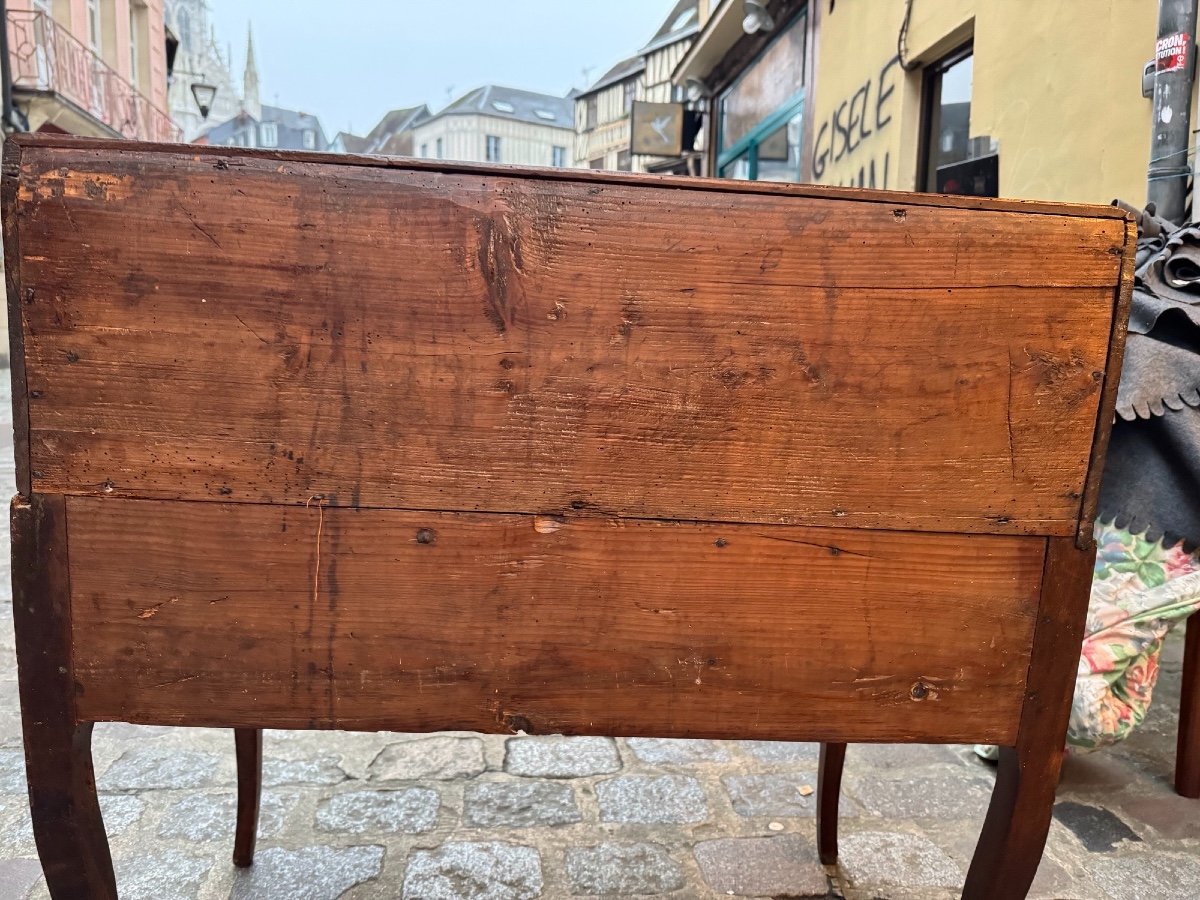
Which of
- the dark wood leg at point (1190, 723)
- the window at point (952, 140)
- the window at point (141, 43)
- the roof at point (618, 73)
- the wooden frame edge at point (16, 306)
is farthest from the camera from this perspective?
the roof at point (618, 73)

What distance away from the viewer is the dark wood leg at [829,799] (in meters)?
1.71

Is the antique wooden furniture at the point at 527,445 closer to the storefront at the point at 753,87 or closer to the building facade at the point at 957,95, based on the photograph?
the building facade at the point at 957,95

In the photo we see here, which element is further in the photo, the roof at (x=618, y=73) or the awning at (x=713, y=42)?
the roof at (x=618, y=73)

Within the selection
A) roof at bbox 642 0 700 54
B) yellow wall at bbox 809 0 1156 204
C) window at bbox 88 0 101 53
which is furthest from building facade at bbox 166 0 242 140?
yellow wall at bbox 809 0 1156 204

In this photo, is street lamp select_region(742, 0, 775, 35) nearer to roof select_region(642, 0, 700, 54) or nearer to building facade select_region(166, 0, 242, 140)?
roof select_region(642, 0, 700, 54)

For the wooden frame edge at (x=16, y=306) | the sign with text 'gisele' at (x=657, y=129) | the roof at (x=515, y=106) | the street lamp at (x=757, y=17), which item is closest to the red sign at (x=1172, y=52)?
the wooden frame edge at (x=16, y=306)

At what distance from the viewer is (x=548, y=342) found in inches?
36.2

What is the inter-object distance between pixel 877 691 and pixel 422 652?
1.75 ft

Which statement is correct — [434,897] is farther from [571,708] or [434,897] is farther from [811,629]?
[811,629]

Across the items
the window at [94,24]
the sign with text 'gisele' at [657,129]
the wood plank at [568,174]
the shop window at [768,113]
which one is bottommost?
the wood plank at [568,174]

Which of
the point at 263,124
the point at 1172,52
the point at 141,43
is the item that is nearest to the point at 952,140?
the point at 1172,52

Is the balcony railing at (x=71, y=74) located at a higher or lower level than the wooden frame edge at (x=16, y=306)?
higher

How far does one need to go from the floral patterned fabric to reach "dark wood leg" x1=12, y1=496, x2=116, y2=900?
1919 millimetres

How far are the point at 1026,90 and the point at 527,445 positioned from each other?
445 centimetres
